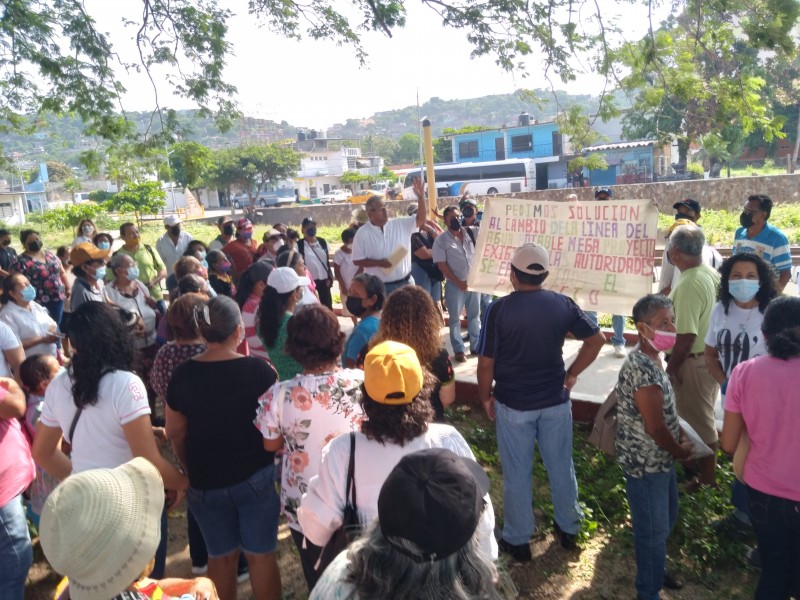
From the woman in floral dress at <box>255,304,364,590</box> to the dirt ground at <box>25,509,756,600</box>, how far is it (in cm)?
122

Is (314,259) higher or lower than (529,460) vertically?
higher

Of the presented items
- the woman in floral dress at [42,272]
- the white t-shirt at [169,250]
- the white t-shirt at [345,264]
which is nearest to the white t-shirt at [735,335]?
the white t-shirt at [345,264]

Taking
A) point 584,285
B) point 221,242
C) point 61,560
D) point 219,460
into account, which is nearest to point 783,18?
point 584,285

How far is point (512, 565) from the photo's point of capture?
371 cm

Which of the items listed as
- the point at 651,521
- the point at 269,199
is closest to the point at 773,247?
the point at 651,521

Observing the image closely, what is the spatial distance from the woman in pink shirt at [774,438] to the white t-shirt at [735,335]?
0.93 m

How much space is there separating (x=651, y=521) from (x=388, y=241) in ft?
14.9

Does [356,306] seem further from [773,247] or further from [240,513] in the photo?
[773,247]

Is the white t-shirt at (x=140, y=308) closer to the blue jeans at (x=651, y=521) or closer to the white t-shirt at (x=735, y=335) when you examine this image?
the blue jeans at (x=651, y=521)

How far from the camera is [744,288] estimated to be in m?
3.62

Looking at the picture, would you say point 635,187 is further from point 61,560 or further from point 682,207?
point 61,560

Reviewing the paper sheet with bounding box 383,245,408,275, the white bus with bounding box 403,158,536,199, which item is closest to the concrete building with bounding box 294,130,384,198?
the white bus with bounding box 403,158,536,199

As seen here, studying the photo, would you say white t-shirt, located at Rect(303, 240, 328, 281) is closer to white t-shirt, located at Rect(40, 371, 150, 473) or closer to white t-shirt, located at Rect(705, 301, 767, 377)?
white t-shirt, located at Rect(705, 301, 767, 377)

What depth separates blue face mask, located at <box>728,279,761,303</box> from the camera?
3617 millimetres
